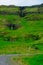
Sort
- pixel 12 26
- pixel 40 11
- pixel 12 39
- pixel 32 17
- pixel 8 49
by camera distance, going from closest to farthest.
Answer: pixel 8 49, pixel 12 39, pixel 12 26, pixel 32 17, pixel 40 11

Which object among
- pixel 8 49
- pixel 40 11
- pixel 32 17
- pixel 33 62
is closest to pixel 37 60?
pixel 33 62

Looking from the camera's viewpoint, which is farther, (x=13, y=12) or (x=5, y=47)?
(x=13, y=12)

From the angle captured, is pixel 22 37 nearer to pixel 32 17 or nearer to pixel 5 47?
pixel 5 47

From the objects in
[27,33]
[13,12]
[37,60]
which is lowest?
[13,12]

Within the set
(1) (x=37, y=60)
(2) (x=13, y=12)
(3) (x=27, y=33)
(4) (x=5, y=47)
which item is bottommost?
(2) (x=13, y=12)

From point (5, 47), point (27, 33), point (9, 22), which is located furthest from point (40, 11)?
point (5, 47)

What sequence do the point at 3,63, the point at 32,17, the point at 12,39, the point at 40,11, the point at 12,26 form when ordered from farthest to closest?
Result: 1. the point at 40,11
2. the point at 32,17
3. the point at 12,26
4. the point at 12,39
5. the point at 3,63

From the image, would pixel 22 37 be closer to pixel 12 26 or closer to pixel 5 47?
pixel 5 47

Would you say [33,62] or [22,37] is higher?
[33,62]

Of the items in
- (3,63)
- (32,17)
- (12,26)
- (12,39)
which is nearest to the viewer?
(3,63)
